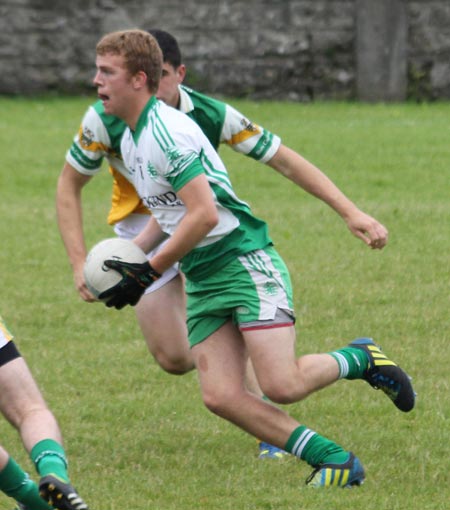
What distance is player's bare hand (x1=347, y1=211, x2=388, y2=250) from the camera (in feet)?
18.9

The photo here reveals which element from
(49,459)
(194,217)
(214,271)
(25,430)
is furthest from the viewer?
(214,271)

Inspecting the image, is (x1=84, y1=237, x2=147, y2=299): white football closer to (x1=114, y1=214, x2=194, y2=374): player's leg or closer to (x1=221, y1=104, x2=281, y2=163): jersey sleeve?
(x1=221, y1=104, x2=281, y2=163): jersey sleeve

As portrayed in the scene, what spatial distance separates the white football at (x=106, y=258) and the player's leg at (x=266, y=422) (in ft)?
1.68

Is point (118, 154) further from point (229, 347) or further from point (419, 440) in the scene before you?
point (419, 440)

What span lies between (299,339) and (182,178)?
335 centimetres

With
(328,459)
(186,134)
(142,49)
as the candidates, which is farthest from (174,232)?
(328,459)

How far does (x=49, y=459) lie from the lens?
4.62m

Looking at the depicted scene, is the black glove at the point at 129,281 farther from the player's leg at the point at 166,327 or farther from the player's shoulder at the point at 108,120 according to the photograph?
the player's leg at the point at 166,327

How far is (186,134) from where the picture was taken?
540 centimetres

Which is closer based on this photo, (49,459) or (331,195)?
(49,459)

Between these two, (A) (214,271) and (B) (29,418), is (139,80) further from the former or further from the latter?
(B) (29,418)

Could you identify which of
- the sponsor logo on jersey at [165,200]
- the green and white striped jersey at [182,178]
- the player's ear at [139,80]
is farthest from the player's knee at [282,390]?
the player's ear at [139,80]

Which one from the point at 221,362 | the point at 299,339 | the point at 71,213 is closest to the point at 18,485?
the point at 221,362

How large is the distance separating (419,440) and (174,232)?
1704mm
